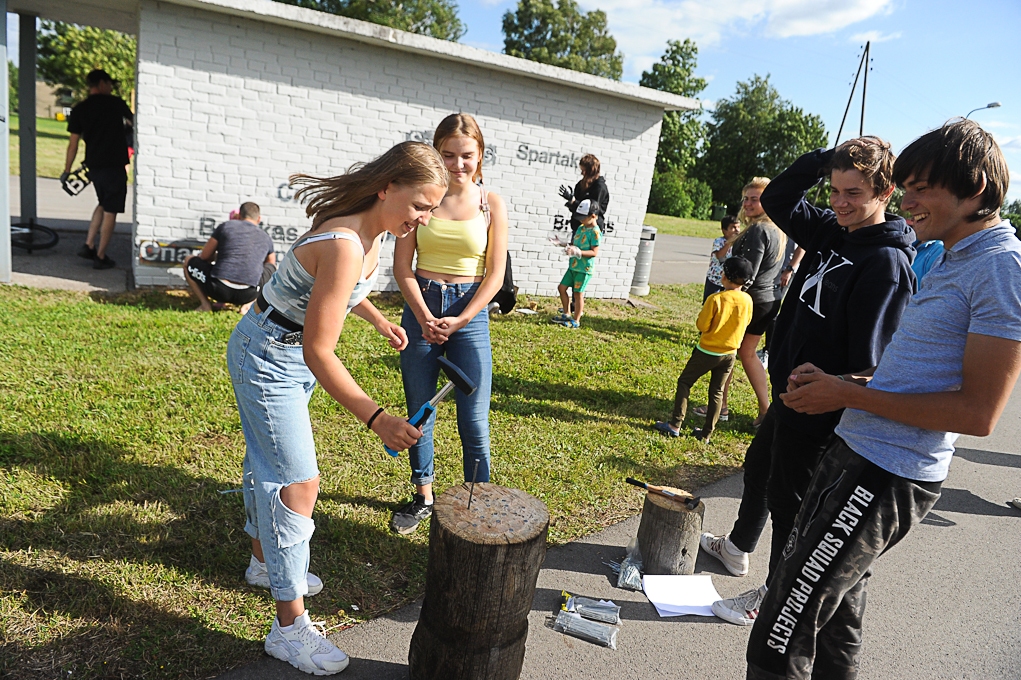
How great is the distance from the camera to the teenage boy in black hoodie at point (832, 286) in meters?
2.43

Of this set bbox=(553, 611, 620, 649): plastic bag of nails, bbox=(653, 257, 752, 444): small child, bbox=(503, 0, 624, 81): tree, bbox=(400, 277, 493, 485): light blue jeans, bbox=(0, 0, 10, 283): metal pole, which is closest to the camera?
bbox=(553, 611, 620, 649): plastic bag of nails

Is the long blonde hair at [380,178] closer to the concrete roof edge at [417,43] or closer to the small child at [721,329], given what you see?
the small child at [721,329]

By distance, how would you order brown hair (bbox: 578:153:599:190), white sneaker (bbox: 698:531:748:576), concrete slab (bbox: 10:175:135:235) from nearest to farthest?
white sneaker (bbox: 698:531:748:576)
brown hair (bbox: 578:153:599:190)
concrete slab (bbox: 10:175:135:235)

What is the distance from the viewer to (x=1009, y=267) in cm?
173

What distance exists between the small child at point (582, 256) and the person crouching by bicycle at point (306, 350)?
5805 millimetres

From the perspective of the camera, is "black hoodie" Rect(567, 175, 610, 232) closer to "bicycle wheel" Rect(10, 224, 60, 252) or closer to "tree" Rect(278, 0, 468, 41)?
"bicycle wheel" Rect(10, 224, 60, 252)

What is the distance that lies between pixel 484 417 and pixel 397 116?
230 inches

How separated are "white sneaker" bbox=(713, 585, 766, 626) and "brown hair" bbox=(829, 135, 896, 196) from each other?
1944 millimetres

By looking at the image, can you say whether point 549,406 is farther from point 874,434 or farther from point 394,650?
point 874,434

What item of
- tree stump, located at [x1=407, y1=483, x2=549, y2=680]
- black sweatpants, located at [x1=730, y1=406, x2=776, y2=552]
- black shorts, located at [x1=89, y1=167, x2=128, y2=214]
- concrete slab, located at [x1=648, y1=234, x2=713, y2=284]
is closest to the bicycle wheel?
black shorts, located at [x1=89, y1=167, x2=128, y2=214]

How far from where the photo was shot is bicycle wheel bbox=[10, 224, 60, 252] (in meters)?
8.07

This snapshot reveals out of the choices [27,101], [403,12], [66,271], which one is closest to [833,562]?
[66,271]

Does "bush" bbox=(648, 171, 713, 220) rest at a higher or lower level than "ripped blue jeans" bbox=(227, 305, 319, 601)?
higher

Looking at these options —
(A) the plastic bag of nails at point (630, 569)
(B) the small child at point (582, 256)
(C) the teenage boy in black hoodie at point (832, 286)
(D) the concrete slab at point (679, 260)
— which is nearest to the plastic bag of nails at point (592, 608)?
(A) the plastic bag of nails at point (630, 569)
